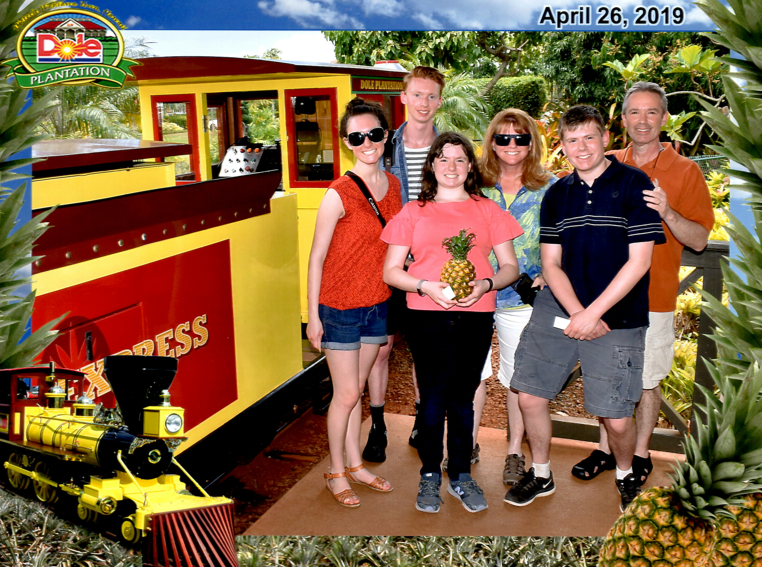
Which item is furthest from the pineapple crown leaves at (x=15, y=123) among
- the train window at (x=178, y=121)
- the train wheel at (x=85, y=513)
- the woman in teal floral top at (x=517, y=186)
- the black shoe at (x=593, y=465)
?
the train window at (x=178, y=121)

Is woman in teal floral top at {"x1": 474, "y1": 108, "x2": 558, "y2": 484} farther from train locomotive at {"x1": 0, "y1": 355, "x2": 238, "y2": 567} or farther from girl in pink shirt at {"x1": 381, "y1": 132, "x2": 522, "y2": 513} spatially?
train locomotive at {"x1": 0, "y1": 355, "x2": 238, "y2": 567}

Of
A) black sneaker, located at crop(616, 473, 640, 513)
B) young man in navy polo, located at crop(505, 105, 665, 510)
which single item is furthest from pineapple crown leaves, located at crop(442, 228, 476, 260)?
black sneaker, located at crop(616, 473, 640, 513)

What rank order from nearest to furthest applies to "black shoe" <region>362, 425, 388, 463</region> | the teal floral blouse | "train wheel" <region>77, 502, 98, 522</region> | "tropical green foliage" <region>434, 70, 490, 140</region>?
1. "train wheel" <region>77, 502, 98, 522</region>
2. the teal floral blouse
3. "black shoe" <region>362, 425, 388, 463</region>
4. "tropical green foliage" <region>434, 70, 490, 140</region>

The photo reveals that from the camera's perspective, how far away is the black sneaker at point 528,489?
11.4 feet

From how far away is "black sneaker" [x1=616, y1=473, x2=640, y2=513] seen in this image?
338 centimetres

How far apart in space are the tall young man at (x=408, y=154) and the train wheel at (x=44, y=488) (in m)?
1.93

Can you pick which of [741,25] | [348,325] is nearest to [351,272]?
[348,325]

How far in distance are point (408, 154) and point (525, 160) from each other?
0.62 meters

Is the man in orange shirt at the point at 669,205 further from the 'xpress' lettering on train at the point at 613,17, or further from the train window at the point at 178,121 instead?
the train window at the point at 178,121

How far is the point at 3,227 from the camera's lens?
6.42 feet

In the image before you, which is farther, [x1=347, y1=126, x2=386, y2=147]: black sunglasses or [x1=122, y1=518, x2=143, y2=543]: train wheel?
[x1=347, y1=126, x2=386, y2=147]: black sunglasses

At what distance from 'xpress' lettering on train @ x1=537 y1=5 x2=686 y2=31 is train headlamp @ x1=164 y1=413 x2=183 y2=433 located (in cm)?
202

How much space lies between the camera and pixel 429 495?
337 cm

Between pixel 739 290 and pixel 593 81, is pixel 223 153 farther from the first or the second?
pixel 593 81
